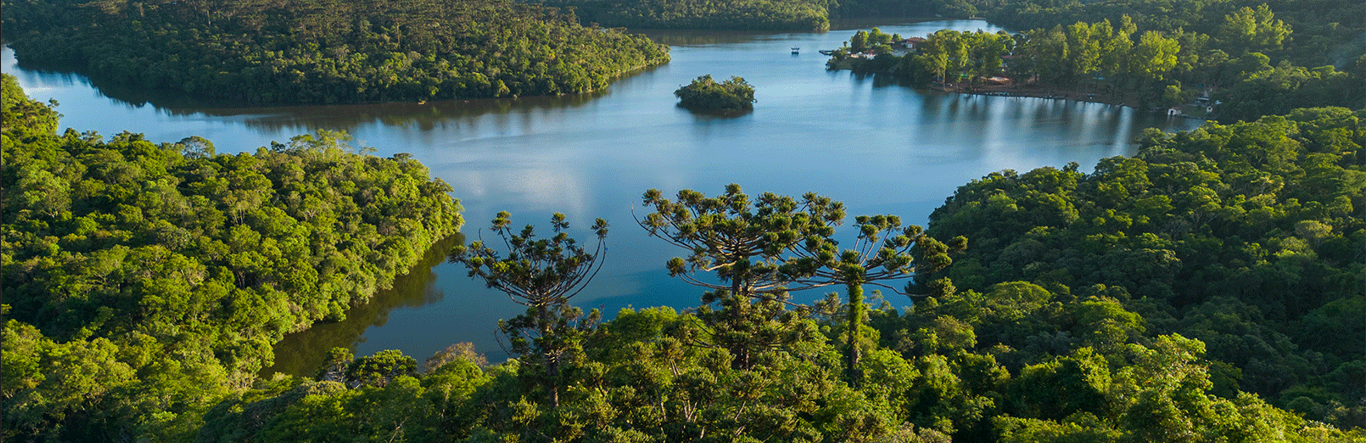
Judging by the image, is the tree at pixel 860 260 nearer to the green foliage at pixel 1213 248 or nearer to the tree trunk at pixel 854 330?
the tree trunk at pixel 854 330

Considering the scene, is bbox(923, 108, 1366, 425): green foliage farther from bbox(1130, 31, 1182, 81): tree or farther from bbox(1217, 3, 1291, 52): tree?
bbox(1217, 3, 1291, 52): tree

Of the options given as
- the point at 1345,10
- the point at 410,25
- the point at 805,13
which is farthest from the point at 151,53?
the point at 1345,10

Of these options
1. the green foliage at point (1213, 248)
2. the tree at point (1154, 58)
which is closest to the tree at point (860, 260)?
the green foliage at point (1213, 248)

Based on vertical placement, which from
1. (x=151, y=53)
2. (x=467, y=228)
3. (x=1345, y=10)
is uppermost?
(x=1345, y=10)

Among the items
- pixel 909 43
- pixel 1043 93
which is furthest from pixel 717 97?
pixel 909 43

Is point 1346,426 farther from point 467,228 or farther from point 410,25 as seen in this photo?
point 410,25

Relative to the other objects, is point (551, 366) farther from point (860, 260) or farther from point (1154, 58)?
point (1154, 58)

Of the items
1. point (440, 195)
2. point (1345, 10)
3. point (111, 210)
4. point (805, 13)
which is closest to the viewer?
point (111, 210)
